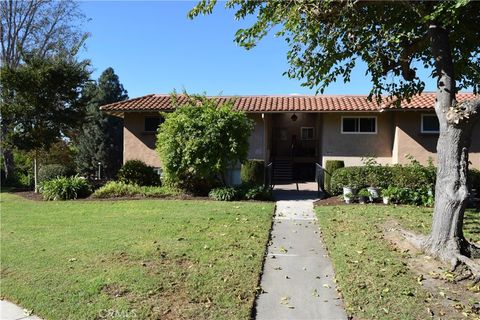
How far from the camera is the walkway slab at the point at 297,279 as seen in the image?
4941mm

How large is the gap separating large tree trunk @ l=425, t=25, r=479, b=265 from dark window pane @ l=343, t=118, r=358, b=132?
12.9 meters

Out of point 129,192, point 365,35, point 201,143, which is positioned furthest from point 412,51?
point 129,192

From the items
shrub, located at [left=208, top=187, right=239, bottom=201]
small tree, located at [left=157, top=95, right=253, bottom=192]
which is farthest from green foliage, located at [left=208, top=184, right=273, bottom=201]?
small tree, located at [left=157, top=95, right=253, bottom=192]

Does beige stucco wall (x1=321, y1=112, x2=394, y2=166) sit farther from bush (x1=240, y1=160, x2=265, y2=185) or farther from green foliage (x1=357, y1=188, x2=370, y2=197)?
green foliage (x1=357, y1=188, x2=370, y2=197)

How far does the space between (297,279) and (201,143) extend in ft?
28.1

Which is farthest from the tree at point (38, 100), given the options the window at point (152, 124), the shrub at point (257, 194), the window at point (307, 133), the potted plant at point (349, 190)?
the window at point (307, 133)

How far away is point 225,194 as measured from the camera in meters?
13.5

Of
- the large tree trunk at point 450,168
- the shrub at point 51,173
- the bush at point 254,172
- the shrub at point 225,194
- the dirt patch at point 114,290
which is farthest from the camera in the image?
the shrub at point 51,173

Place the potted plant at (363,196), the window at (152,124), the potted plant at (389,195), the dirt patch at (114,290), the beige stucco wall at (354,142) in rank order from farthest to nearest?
the window at (152,124) < the beige stucco wall at (354,142) < the potted plant at (363,196) < the potted plant at (389,195) < the dirt patch at (114,290)

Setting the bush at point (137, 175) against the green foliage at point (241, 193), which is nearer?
the green foliage at point (241, 193)

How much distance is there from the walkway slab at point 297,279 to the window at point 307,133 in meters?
16.2

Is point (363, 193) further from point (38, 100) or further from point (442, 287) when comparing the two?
point (38, 100)

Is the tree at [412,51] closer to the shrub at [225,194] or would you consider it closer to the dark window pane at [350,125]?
the shrub at [225,194]

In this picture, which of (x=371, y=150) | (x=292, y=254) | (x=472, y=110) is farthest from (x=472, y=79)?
(x=371, y=150)
